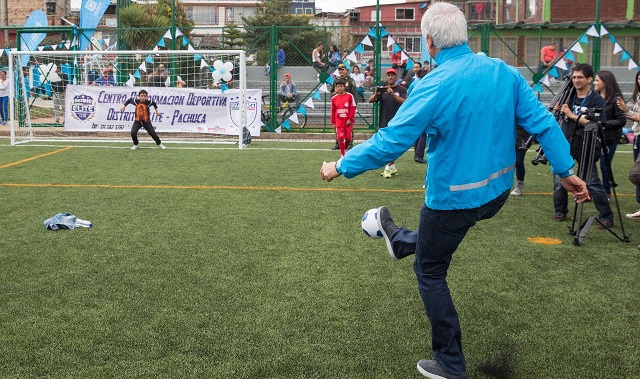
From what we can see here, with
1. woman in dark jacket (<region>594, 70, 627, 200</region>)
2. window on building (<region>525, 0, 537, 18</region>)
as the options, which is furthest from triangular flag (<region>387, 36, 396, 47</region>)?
window on building (<region>525, 0, 537, 18</region>)

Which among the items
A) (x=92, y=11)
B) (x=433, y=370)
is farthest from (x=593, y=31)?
(x=433, y=370)

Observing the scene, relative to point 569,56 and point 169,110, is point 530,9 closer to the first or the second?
point 569,56

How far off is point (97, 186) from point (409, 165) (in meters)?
5.96

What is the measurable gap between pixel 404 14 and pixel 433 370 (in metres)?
67.9

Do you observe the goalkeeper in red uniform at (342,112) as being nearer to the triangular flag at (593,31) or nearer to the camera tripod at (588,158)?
the camera tripod at (588,158)

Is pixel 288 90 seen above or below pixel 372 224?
above

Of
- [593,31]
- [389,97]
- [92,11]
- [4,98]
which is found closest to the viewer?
[389,97]

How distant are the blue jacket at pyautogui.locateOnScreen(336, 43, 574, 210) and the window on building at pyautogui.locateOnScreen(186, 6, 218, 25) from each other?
82.4 m

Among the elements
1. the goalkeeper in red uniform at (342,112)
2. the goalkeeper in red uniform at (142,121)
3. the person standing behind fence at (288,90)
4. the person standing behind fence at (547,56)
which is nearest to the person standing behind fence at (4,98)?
the goalkeeper in red uniform at (142,121)

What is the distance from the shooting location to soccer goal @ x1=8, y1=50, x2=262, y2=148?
18891 mm

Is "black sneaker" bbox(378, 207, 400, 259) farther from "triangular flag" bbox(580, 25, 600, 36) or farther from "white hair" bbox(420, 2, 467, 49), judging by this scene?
"triangular flag" bbox(580, 25, 600, 36)

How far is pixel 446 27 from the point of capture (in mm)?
3742

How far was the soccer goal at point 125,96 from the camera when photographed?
18891mm

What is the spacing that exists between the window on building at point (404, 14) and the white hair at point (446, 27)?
67.0m
